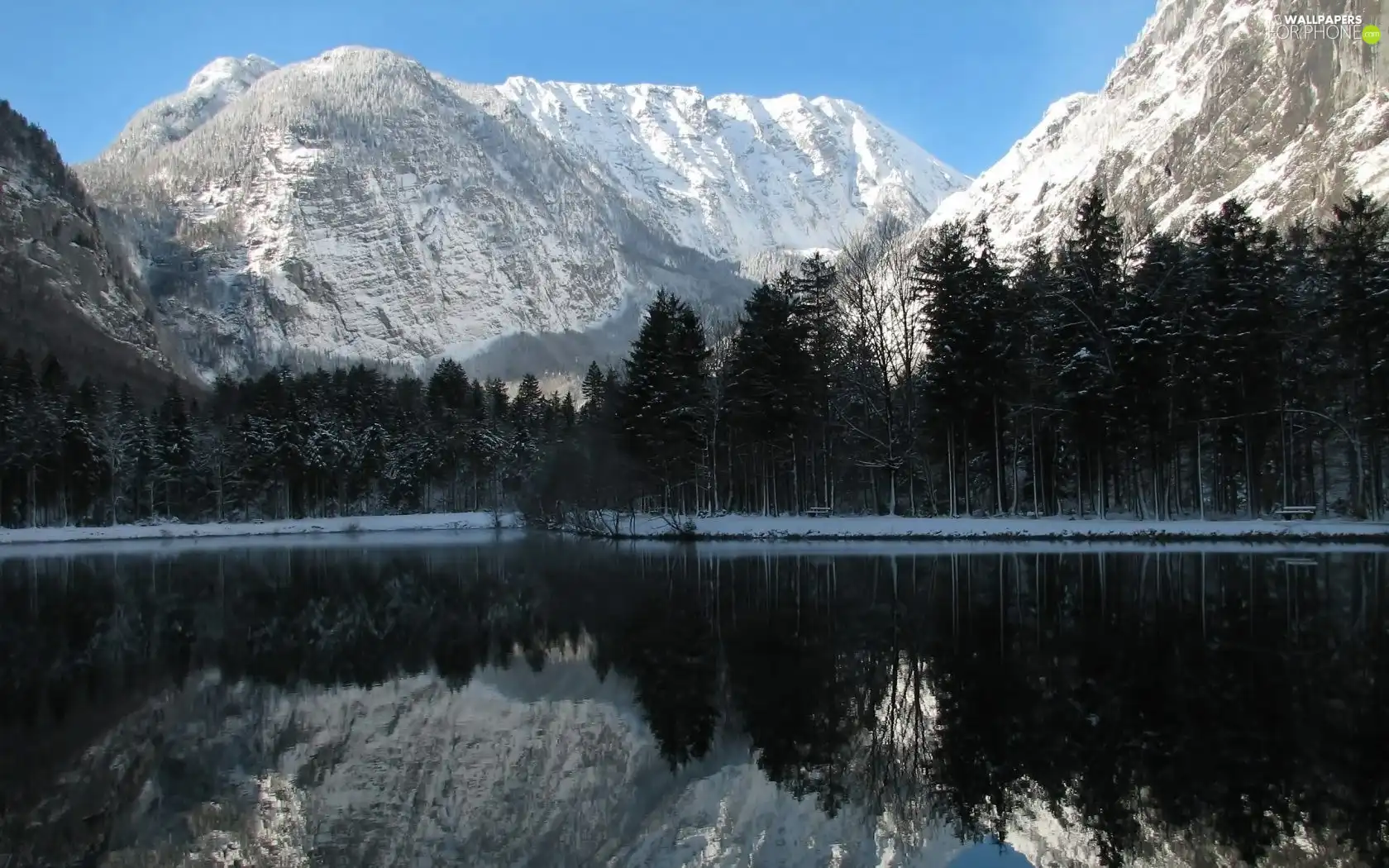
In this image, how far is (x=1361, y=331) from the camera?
41844 mm

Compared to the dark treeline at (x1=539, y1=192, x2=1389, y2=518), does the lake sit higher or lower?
lower

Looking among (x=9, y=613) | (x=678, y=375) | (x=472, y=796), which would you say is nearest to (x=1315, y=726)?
(x=472, y=796)

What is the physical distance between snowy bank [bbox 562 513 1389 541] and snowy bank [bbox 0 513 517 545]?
34842 mm

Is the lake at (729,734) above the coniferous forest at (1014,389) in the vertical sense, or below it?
below

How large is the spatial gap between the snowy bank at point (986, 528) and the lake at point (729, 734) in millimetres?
16087

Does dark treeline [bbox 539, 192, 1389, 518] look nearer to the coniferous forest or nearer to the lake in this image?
the coniferous forest

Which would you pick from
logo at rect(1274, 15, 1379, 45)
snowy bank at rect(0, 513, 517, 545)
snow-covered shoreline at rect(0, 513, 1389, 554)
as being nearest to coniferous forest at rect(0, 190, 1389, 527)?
snow-covered shoreline at rect(0, 513, 1389, 554)

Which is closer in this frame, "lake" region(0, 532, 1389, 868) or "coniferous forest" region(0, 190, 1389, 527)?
"lake" region(0, 532, 1389, 868)

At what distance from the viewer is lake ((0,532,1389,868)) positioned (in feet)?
26.9

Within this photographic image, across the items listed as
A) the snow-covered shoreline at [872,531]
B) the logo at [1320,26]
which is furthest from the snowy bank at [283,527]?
the logo at [1320,26]

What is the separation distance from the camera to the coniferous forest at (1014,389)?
43844 millimetres

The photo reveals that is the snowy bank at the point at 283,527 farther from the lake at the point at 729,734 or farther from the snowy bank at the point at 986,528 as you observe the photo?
the lake at the point at 729,734

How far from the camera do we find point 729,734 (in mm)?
11414

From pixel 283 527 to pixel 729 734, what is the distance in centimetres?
8714
